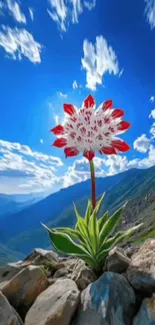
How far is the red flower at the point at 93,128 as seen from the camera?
19.2 ft

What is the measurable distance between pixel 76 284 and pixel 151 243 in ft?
5.45

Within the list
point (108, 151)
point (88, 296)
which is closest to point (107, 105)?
point (108, 151)

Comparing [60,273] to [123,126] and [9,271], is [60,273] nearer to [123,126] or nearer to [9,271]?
[9,271]

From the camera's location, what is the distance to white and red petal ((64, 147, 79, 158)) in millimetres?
6051

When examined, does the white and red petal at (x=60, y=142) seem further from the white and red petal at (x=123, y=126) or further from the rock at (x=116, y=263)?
the rock at (x=116, y=263)

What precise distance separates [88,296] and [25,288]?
1359 millimetres

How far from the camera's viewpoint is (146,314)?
4676 mm

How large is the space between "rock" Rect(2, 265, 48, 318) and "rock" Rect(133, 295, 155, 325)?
2.07 metres

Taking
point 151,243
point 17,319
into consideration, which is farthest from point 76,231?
point 17,319

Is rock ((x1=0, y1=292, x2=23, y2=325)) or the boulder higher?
the boulder

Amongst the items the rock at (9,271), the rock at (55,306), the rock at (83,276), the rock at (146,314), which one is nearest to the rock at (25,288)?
the rock at (55,306)

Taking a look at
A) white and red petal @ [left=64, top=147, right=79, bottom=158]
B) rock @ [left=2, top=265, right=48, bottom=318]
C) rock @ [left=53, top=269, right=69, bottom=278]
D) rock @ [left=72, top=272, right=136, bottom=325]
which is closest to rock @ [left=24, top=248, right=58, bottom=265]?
rock @ [left=53, top=269, right=69, bottom=278]

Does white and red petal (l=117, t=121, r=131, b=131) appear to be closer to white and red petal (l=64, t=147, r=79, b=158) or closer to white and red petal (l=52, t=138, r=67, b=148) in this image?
white and red petal (l=64, t=147, r=79, b=158)

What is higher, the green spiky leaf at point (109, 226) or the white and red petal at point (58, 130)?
the white and red petal at point (58, 130)
